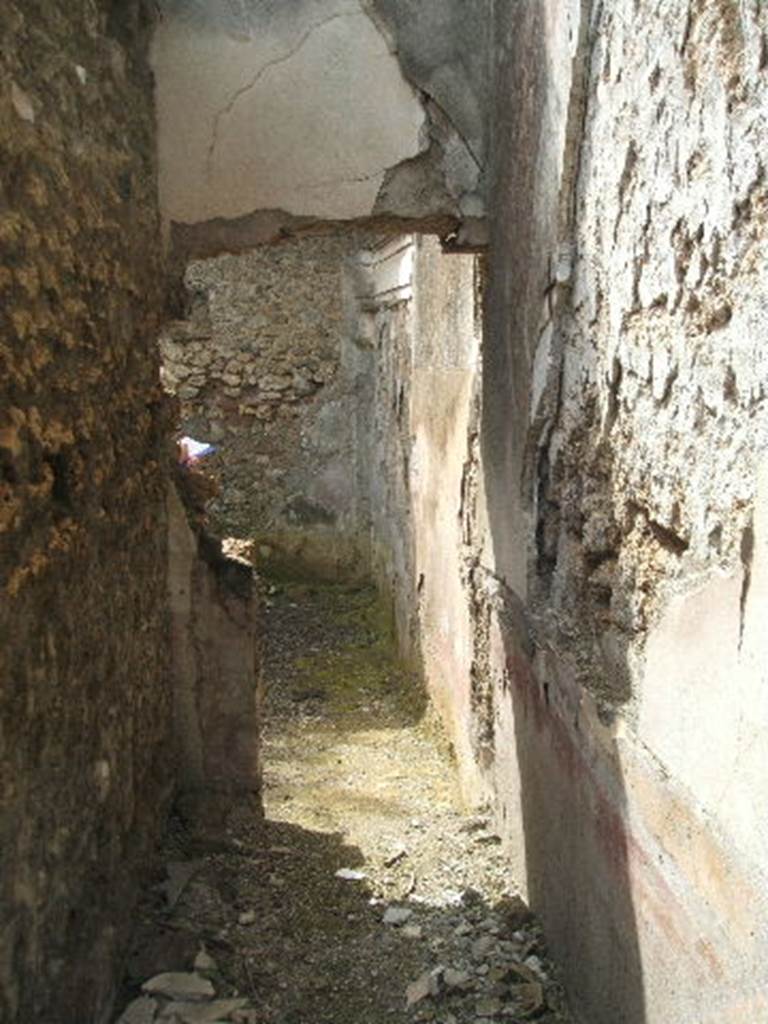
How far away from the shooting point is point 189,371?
7887 mm

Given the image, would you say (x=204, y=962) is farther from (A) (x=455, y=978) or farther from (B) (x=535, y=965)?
(B) (x=535, y=965)

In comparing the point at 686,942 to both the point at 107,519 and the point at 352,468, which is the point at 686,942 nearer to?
the point at 107,519

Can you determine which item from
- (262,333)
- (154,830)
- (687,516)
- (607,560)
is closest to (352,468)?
(262,333)

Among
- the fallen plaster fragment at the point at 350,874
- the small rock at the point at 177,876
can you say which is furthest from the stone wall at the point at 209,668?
the fallen plaster fragment at the point at 350,874

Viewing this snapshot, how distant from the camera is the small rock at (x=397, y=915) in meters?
3.22

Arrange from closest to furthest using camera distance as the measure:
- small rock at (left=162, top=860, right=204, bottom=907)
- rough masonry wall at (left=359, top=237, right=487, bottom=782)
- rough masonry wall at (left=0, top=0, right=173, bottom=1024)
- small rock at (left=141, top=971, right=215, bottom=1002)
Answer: rough masonry wall at (left=0, top=0, right=173, bottom=1024)
small rock at (left=141, top=971, right=215, bottom=1002)
small rock at (left=162, top=860, right=204, bottom=907)
rough masonry wall at (left=359, top=237, right=487, bottom=782)

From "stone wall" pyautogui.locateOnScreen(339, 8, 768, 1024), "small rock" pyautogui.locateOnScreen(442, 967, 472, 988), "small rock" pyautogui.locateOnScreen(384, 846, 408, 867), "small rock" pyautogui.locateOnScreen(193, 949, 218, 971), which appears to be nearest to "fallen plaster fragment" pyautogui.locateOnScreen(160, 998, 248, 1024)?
"small rock" pyautogui.locateOnScreen(193, 949, 218, 971)

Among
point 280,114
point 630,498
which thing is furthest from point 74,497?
point 280,114

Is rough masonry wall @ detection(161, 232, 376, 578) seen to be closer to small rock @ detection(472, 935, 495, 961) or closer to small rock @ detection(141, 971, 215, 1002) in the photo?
small rock @ detection(472, 935, 495, 961)

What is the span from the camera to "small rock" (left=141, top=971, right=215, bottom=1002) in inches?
97.8

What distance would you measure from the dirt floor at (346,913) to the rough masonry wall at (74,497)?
221 mm

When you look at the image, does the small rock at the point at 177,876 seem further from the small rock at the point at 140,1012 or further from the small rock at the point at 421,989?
the small rock at the point at 421,989

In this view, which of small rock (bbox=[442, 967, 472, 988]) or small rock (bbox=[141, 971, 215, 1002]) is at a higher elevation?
small rock (bbox=[141, 971, 215, 1002])

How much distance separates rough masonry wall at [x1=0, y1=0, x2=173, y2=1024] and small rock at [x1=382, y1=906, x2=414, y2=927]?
2.61ft
